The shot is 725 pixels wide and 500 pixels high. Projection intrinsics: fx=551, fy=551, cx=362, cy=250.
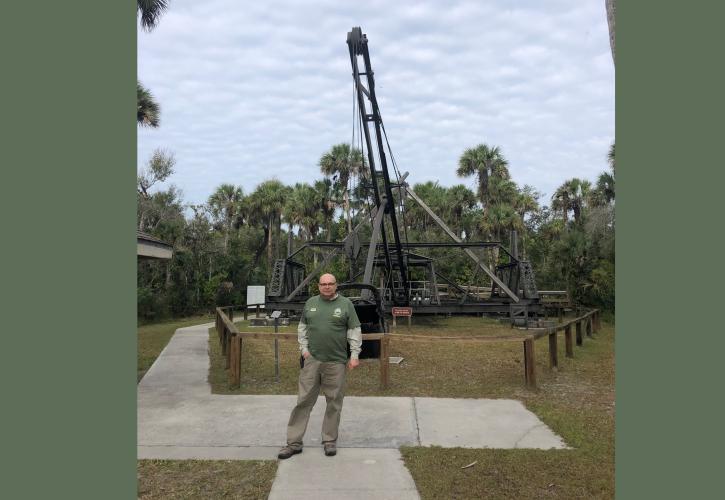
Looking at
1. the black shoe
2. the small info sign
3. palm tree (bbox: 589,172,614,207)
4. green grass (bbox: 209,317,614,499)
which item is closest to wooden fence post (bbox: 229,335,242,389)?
green grass (bbox: 209,317,614,499)

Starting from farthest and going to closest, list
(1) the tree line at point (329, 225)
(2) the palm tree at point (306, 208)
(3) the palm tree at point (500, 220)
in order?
(2) the palm tree at point (306, 208) < (3) the palm tree at point (500, 220) < (1) the tree line at point (329, 225)

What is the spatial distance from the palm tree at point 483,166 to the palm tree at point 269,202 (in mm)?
11610

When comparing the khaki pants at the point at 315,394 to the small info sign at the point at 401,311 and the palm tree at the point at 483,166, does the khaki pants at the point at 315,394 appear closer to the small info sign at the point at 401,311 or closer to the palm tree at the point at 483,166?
the small info sign at the point at 401,311

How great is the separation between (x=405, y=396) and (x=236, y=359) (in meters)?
2.37

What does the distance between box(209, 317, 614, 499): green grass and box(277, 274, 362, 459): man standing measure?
0.80 m

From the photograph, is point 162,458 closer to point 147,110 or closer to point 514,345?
point 514,345

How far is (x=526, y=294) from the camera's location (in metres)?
18.1

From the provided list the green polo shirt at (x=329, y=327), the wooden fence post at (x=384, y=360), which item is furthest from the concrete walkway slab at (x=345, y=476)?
the wooden fence post at (x=384, y=360)

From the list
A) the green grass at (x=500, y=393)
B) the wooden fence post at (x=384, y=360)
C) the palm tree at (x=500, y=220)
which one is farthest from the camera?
the palm tree at (x=500, y=220)

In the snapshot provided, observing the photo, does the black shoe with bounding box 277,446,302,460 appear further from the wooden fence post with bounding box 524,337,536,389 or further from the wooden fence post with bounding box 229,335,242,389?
the wooden fence post with bounding box 524,337,536,389

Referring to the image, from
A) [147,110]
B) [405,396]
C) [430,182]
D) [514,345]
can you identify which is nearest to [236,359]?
[405,396]

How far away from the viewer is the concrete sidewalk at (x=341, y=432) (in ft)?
13.9

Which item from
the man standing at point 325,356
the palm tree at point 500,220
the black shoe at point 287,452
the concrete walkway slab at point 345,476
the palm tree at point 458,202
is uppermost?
the palm tree at point 458,202

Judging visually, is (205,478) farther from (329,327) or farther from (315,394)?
(329,327)
